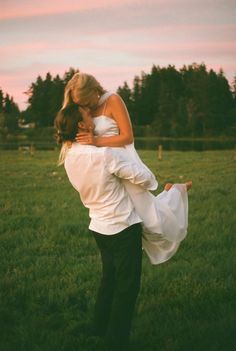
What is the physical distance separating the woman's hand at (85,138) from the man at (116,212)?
4 centimetres

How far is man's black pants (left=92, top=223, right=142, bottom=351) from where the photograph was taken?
12.2 ft

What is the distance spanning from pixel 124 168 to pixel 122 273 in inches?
38.1

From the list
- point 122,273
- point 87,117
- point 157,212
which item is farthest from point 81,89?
point 122,273

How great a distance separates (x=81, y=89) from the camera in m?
3.46

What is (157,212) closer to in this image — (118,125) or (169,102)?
(118,125)

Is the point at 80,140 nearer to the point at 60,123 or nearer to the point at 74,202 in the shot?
the point at 60,123

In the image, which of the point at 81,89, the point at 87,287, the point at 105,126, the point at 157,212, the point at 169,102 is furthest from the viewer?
the point at 169,102

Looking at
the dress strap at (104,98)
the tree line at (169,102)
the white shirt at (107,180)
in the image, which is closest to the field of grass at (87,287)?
the white shirt at (107,180)

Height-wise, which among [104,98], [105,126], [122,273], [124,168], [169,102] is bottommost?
[122,273]

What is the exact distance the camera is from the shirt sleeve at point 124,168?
11.5 ft

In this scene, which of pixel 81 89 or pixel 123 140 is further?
pixel 123 140

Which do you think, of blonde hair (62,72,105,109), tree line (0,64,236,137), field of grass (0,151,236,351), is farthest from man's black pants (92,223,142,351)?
tree line (0,64,236,137)

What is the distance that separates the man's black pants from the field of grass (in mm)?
381

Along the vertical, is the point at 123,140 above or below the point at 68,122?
below
